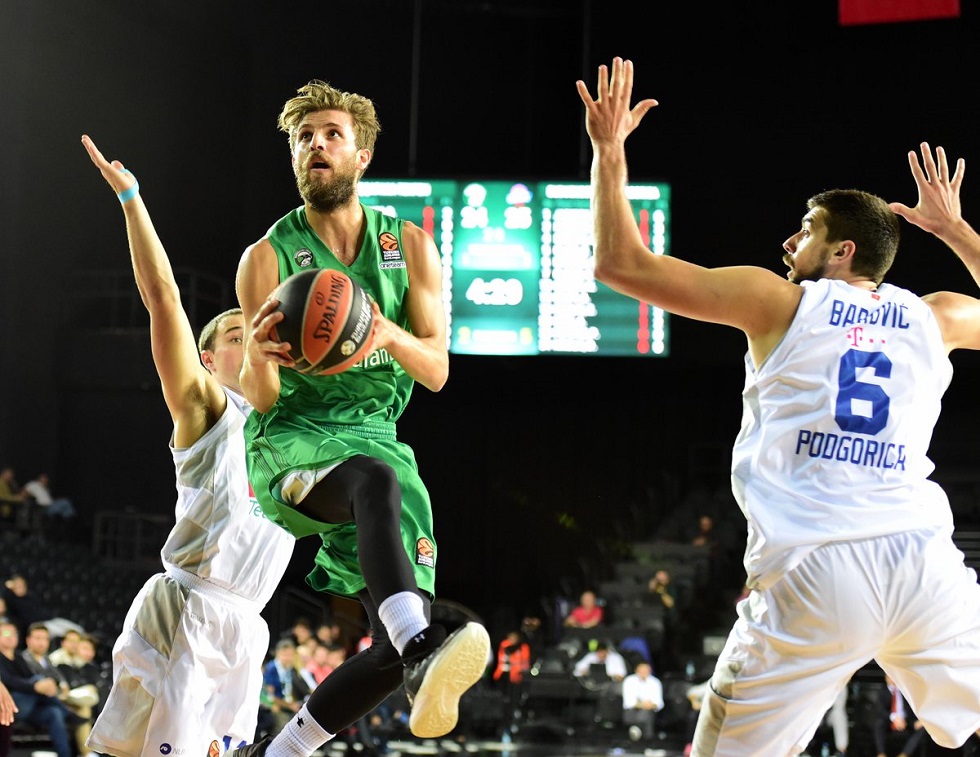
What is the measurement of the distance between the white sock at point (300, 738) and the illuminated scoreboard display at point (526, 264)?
304 inches

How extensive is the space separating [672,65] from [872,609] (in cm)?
1309

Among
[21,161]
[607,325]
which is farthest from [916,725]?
[21,161]

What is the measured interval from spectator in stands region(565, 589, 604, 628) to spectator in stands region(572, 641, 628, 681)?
83 centimetres

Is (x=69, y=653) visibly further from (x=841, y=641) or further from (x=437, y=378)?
(x=841, y=641)

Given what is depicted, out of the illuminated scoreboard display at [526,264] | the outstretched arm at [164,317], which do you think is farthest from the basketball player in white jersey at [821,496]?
the illuminated scoreboard display at [526,264]

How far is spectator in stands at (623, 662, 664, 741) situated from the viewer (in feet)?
37.8

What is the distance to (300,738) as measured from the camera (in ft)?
12.2

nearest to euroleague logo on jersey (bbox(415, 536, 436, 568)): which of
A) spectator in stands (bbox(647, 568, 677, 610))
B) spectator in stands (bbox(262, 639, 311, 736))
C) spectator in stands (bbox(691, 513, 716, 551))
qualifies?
spectator in stands (bbox(262, 639, 311, 736))

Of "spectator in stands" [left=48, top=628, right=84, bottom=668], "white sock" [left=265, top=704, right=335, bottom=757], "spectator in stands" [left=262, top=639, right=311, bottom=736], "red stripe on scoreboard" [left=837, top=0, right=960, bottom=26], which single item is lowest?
"spectator in stands" [left=262, top=639, right=311, bottom=736]

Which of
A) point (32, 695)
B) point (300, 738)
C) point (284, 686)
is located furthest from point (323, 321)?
point (284, 686)

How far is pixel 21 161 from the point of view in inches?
640

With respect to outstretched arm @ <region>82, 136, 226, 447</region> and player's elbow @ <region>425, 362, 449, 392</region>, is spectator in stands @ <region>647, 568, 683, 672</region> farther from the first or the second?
player's elbow @ <region>425, 362, 449, 392</region>

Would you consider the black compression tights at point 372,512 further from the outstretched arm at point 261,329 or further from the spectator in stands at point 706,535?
the spectator in stands at point 706,535

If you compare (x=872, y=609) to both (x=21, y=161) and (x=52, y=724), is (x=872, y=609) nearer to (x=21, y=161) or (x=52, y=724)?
(x=52, y=724)
